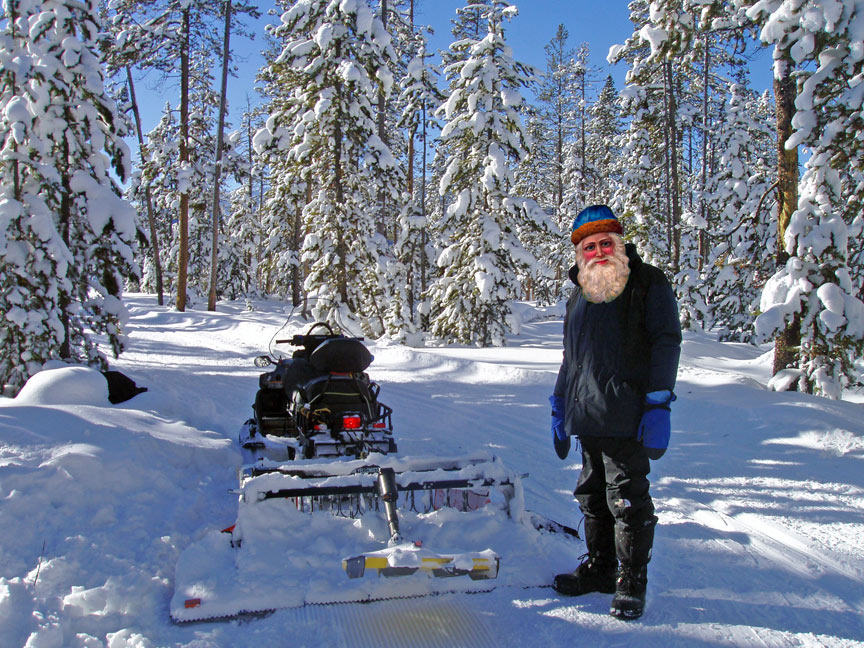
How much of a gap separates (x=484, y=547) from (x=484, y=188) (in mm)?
14651

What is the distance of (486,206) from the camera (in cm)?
1756

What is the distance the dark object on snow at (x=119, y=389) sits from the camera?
7757 millimetres

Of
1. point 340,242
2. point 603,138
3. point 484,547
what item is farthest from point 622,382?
point 603,138

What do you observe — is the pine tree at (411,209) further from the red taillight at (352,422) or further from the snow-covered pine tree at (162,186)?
the red taillight at (352,422)

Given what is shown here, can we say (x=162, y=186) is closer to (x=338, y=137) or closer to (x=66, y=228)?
(x=338, y=137)

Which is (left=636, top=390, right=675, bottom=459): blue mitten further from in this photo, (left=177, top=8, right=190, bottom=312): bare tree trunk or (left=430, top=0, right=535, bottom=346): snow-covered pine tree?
(left=177, top=8, right=190, bottom=312): bare tree trunk

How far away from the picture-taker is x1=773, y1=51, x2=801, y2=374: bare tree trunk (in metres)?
8.69

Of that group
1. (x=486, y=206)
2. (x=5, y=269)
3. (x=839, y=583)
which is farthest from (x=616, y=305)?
(x=486, y=206)

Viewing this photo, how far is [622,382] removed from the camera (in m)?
3.13

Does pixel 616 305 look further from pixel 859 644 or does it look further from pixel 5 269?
pixel 5 269

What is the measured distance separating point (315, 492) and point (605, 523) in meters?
1.77

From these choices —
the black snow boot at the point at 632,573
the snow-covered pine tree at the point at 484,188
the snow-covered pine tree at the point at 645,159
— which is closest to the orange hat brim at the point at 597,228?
the black snow boot at the point at 632,573

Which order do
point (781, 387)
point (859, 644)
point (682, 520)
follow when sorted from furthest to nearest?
point (781, 387), point (682, 520), point (859, 644)

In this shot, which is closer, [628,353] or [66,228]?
[628,353]
